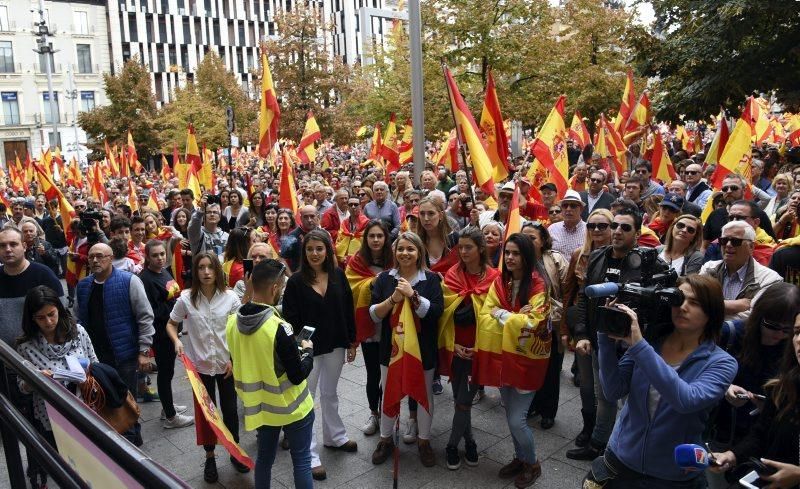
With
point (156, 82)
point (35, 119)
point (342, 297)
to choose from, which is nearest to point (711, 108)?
point (342, 297)

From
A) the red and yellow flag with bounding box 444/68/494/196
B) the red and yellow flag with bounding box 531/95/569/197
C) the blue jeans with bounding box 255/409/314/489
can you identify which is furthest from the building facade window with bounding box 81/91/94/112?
the blue jeans with bounding box 255/409/314/489

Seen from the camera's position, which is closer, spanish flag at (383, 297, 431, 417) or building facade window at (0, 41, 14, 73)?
spanish flag at (383, 297, 431, 417)

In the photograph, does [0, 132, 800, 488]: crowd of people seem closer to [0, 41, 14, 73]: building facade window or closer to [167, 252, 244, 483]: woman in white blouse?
[167, 252, 244, 483]: woman in white blouse

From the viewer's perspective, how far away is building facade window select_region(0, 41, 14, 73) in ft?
184

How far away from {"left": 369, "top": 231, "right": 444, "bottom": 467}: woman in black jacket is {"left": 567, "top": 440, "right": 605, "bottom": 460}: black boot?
1.05 metres

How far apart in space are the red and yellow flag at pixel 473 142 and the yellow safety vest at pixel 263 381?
12.7 feet

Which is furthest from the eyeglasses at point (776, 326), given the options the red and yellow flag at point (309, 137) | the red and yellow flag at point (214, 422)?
the red and yellow flag at point (309, 137)

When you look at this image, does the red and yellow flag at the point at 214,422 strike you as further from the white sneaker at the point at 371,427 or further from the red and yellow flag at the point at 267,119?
the red and yellow flag at the point at 267,119

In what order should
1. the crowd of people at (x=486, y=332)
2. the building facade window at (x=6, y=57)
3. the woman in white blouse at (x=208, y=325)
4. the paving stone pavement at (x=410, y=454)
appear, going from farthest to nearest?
the building facade window at (x=6, y=57) < the woman in white blouse at (x=208, y=325) < the paving stone pavement at (x=410, y=454) < the crowd of people at (x=486, y=332)

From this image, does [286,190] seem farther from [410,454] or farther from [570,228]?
[410,454]

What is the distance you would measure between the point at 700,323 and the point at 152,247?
183 inches

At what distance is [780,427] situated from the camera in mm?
2711

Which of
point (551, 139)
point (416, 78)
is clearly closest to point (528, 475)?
point (551, 139)

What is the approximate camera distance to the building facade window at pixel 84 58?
6028 cm
